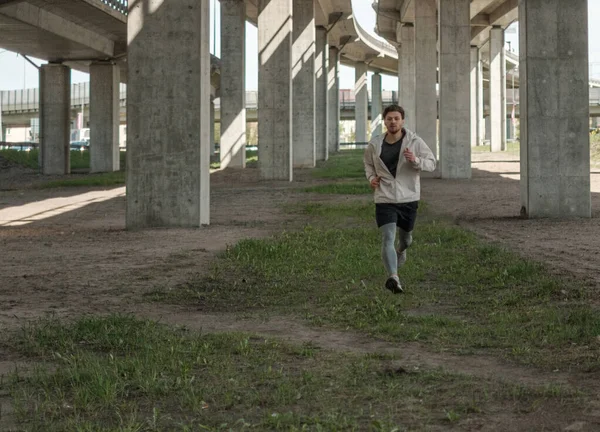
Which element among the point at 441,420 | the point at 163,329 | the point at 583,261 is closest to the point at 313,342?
the point at 163,329

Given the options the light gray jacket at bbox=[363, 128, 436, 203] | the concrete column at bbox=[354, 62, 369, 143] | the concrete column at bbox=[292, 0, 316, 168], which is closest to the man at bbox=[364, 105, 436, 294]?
the light gray jacket at bbox=[363, 128, 436, 203]

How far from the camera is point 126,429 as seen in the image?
5.23m

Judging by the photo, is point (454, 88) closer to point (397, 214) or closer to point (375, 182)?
point (397, 214)

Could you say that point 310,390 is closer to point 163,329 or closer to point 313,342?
point 313,342

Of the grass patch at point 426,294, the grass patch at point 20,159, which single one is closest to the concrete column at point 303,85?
the grass patch at point 20,159

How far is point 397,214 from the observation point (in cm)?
1051

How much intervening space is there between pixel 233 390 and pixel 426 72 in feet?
119

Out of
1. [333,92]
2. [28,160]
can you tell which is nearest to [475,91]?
[333,92]

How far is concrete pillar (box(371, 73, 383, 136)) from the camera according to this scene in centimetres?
9375

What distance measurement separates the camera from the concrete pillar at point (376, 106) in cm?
9375

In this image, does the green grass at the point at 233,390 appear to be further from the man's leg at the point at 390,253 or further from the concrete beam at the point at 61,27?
the concrete beam at the point at 61,27

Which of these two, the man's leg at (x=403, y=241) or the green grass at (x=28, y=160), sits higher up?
the green grass at (x=28, y=160)

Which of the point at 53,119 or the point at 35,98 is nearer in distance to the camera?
the point at 53,119

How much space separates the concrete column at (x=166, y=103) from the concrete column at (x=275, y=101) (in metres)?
17.2
